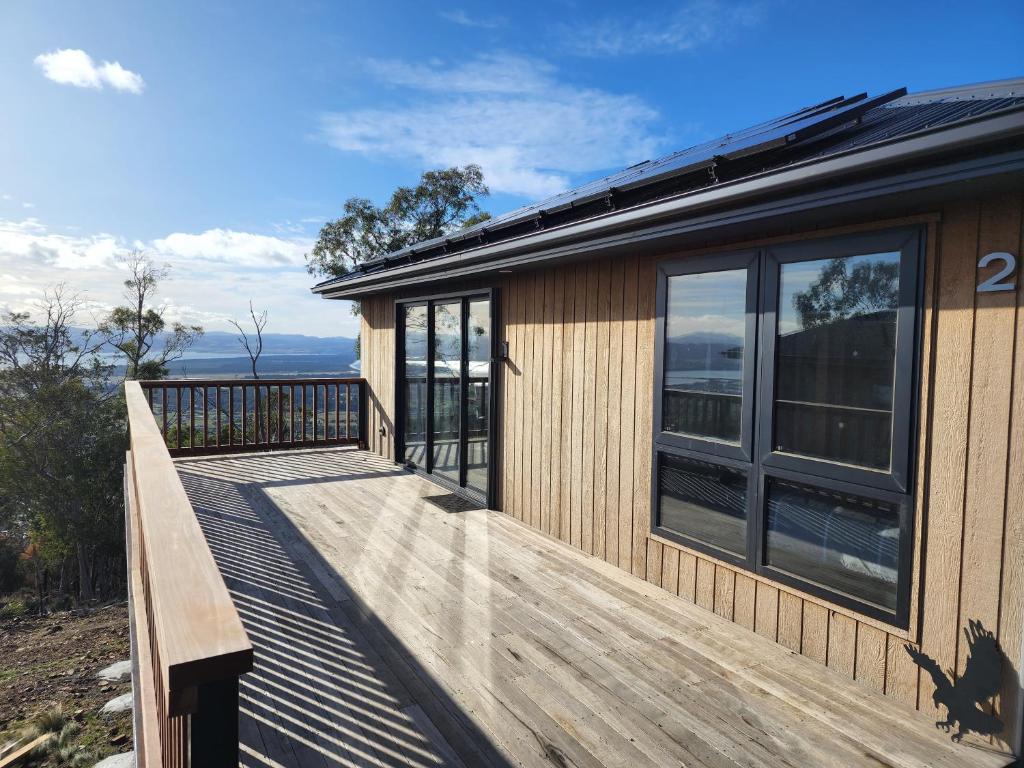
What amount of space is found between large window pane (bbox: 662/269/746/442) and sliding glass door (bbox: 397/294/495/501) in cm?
206

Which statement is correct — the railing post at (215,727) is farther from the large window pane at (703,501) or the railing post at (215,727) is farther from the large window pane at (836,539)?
the large window pane at (703,501)

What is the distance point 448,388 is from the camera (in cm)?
596

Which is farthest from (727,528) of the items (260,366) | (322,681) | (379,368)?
(260,366)

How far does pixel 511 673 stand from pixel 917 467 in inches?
73.3

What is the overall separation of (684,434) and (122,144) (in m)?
15.4

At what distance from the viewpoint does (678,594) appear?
3.44 meters

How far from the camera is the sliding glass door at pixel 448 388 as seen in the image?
543 cm

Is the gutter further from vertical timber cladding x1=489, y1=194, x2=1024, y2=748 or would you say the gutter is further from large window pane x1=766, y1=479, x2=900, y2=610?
large window pane x1=766, y1=479, x2=900, y2=610

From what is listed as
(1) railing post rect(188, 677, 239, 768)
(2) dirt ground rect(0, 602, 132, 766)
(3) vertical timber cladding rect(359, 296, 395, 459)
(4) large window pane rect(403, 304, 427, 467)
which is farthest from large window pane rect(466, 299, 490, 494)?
(1) railing post rect(188, 677, 239, 768)

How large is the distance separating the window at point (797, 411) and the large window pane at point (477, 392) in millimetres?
2153

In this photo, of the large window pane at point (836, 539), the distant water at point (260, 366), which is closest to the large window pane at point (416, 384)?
the distant water at point (260, 366)

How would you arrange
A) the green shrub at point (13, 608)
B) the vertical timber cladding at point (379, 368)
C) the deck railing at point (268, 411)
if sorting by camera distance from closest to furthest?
1. the deck railing at point (268, 411)
2. the vertical timber cladding at point (379, 368)
3. the green shrub at point (13, 608)

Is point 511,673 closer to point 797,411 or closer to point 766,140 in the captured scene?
point 797,411

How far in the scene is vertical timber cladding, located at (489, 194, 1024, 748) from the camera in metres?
2.08
